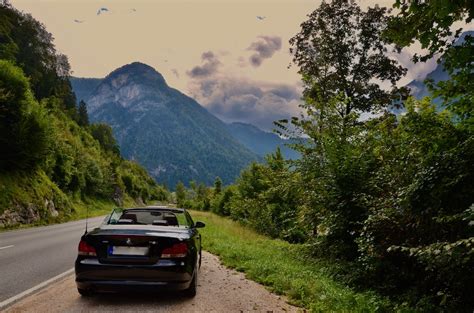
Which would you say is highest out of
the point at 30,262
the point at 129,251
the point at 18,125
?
the point at 18,125

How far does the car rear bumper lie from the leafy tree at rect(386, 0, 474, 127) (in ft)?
17.0

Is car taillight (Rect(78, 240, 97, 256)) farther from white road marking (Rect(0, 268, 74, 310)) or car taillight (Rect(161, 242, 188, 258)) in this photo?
white road marking (Rect(0, 268, 74, 310))

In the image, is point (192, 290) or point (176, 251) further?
point (192, 290)

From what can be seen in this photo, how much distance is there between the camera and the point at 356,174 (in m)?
9.54

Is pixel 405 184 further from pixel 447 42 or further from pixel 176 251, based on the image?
pixel 176 251

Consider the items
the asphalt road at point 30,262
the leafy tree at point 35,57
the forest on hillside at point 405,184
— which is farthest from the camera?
the leafy tree at point 35,57

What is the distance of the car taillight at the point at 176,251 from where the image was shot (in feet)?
20.0

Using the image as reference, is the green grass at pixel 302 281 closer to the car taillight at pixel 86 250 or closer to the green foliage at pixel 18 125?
the car taillight at pixel 86 250

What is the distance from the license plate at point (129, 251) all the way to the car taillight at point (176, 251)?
0.97 feet

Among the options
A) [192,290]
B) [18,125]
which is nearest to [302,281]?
[192,290]

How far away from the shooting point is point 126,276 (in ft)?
19.4

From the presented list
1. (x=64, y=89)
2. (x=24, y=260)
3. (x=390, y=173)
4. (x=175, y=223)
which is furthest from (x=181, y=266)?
(x=64, y=89)

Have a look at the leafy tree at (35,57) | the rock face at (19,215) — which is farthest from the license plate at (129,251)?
the leafy tree at (35,57)

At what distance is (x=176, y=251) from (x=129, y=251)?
2.39ft
